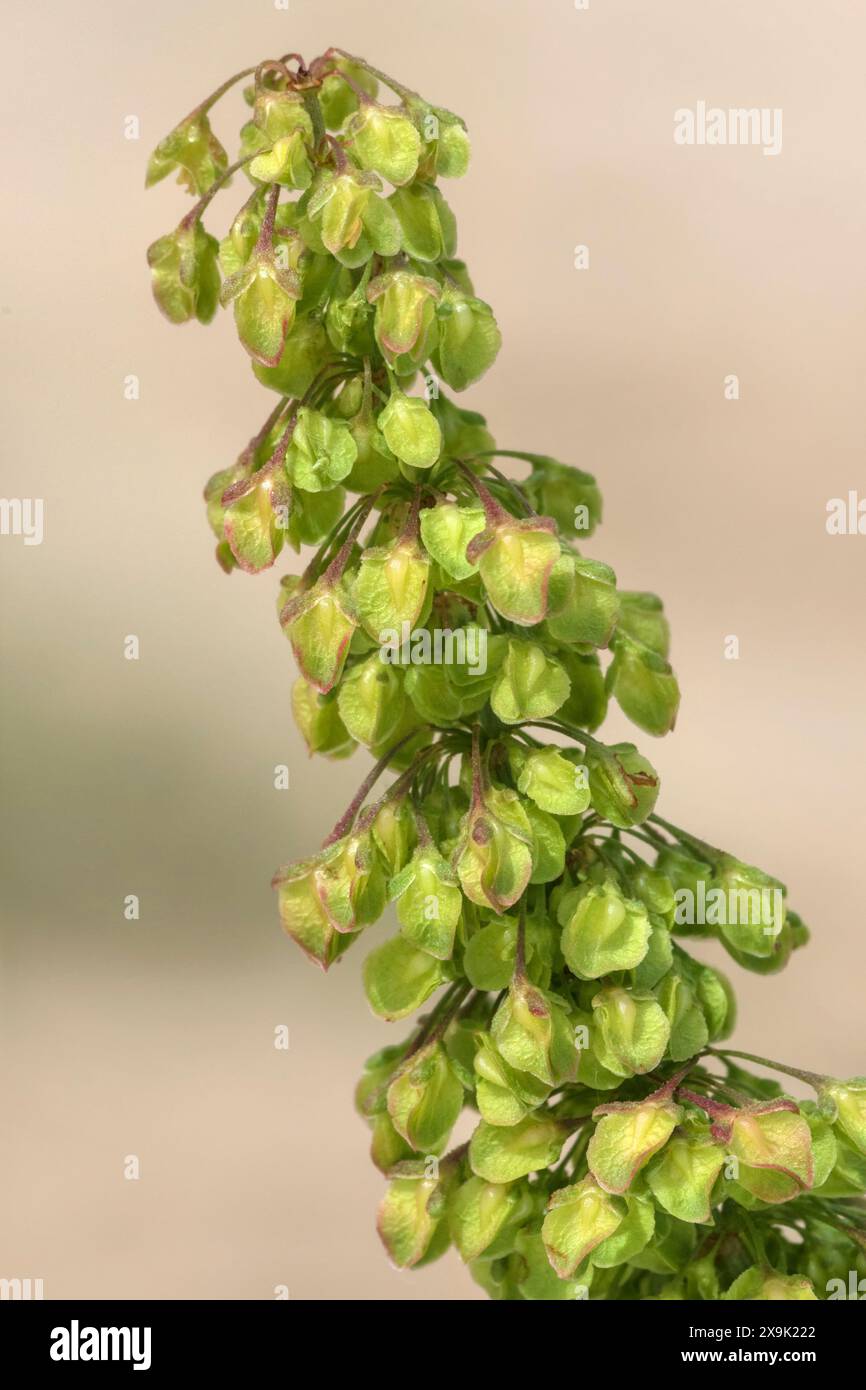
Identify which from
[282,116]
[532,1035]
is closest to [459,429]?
[282,116]

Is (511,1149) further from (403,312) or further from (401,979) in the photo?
(403,312)

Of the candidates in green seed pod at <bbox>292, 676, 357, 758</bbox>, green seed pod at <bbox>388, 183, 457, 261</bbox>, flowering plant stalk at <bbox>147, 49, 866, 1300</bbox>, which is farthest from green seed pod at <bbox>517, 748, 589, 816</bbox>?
green seed pod at <bbox>388, 183, 457, 261</bbox>

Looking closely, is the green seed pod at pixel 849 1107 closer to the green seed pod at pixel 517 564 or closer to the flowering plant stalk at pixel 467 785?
the flowering plant stalk at pixel 467 785

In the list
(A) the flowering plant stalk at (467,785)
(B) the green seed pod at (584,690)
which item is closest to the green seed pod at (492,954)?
(A) the flowering plant stalk at (467,785)

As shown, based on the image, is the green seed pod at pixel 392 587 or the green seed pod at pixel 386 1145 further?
the green seed pod at pixel 386 1145

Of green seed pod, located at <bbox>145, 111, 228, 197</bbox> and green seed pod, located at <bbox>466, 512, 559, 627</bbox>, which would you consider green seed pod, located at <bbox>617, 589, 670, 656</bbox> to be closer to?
green seed pod, located at <bbox>466, 512, 559, 627</bbox>

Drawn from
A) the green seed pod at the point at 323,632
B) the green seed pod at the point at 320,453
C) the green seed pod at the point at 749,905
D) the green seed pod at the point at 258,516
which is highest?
the green seed pod at the point at 320,453

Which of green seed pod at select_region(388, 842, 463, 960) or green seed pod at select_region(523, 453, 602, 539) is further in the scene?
green seed pod at select_region(523, 453, 602, 539)
